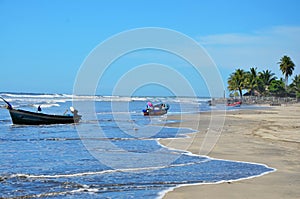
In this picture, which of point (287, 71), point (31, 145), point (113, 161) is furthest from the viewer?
point (287, 71)

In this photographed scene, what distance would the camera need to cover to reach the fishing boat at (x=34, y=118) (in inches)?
1212

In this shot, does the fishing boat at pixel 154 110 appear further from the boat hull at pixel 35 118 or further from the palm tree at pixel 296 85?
the palm tree at pixel 296 85

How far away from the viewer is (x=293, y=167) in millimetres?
11250

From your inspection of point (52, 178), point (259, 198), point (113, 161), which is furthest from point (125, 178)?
point (259, 198)

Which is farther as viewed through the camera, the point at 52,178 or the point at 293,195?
the point at 52,178

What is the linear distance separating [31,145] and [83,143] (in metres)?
2.36

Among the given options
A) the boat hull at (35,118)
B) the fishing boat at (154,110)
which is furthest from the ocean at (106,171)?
the fishing boat at (154,110)

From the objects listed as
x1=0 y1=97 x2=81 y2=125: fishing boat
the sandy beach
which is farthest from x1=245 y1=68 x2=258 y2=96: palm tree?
the sandy beach

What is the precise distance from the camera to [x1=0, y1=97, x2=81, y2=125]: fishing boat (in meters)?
30.8

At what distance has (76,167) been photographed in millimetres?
11680

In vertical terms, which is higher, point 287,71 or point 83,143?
point 287,71

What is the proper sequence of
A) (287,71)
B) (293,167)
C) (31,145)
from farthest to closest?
1. (287,71)
2. (31,145)
3. (293,167)

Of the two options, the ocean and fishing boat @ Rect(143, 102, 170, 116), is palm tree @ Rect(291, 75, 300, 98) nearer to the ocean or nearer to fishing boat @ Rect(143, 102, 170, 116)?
fishing boat @ Rect(143, 102, 170, 116)

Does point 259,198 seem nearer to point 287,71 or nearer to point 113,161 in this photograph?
point 113,161
